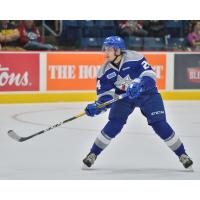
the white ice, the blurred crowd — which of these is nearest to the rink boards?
the blurred crowd

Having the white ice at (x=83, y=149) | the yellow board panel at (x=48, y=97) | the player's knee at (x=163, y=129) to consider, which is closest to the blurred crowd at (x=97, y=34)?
the yellow board panel at (x=48, y=97)

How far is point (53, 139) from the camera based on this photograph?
21.4 ft

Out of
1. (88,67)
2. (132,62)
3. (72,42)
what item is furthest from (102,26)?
(132,62)

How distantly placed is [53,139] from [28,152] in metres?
0.79

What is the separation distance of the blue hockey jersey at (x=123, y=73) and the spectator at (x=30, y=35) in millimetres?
5314

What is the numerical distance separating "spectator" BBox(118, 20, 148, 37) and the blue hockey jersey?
6492 millimetres

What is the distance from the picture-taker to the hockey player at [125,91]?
4.80 meters

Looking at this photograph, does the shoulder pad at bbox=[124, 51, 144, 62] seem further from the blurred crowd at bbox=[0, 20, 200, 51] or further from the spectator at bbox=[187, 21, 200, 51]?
the spectator at bbox=[187, 21, 200, 51]

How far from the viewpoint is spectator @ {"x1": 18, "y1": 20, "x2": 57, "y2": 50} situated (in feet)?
33.3

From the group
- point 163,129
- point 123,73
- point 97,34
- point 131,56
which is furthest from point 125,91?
point 97,34

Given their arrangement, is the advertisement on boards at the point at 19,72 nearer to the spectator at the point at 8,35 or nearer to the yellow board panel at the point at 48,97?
the yellow board panel at the point at 48,97

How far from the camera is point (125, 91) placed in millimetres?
4875

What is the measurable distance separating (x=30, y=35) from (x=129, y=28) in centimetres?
188

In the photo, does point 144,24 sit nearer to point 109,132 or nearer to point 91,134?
point 91,134
